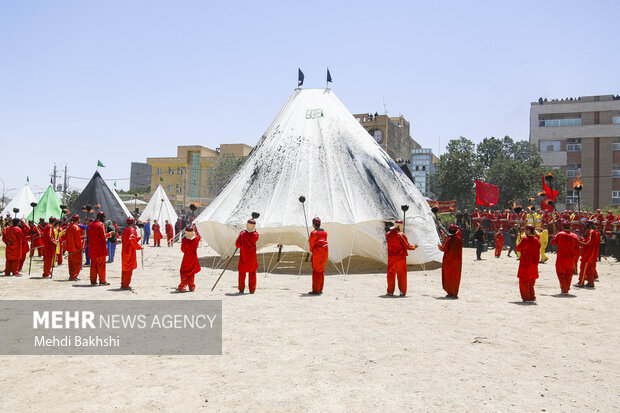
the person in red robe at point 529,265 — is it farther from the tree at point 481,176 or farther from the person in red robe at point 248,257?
the tree at point 481,176

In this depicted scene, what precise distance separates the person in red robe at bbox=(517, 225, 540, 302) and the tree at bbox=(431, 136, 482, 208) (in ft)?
119

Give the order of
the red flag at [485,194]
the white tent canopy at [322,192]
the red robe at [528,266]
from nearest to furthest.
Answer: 1. the red robe at [528,266]
2. the white tent canopy at [322,192]
3. the red flag at [485,194]

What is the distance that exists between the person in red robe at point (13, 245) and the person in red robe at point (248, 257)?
21.3 feet

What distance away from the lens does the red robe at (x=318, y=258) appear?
9.78 metres

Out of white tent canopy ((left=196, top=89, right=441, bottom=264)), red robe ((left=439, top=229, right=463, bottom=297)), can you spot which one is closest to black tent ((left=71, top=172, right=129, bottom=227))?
white tent canopy ((left=196, top=89, right=441, bottom=264))

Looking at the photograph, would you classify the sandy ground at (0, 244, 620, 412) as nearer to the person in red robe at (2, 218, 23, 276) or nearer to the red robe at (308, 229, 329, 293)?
the red robe at (308, 229, 329, 293)

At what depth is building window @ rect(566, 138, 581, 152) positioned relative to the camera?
50.7m

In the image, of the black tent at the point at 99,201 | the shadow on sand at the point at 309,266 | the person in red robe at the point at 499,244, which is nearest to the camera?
the shadow on sand at the point at 309,266

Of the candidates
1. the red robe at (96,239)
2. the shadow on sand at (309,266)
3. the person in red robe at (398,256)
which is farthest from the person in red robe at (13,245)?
the person in red robe at (398,256)

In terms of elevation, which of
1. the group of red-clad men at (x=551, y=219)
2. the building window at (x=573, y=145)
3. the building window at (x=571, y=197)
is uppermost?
the building window at (x=573, y=145)

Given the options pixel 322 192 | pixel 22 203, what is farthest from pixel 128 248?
pixel 22 203

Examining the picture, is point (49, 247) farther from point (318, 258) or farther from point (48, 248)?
point (318, 258)

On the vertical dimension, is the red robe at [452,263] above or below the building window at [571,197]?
below

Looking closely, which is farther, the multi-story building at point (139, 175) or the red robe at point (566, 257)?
the multi-story building at point (139, 175)
